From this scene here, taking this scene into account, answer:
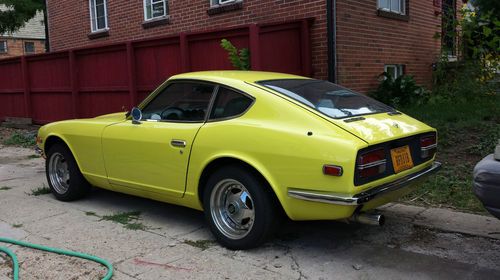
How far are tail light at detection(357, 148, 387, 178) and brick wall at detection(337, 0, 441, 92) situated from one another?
462 cm

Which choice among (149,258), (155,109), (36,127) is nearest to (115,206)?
(155,109)

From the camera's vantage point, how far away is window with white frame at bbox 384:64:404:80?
9.96 meters

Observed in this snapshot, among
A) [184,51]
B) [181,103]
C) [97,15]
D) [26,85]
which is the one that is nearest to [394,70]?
[184,51]

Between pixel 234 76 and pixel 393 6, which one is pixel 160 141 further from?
pixel 393 6

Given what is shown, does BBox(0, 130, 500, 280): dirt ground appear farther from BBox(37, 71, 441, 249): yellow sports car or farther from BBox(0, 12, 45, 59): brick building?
BBox(0, 12, 45, 59): brick building

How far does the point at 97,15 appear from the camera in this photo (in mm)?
13445

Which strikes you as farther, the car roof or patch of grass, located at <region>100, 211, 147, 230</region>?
patch of grass, located at <region>100, 211, 147, 230</region>

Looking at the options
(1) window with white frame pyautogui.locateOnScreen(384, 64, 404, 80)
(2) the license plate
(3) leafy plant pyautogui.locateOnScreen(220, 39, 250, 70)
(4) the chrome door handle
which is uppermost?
(3) leafy plant pyautogui.locateOnScreen(220, 39, 250, 70)

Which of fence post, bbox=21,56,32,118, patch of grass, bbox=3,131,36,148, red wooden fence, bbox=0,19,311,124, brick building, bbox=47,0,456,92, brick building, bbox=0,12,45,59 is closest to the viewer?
red wooden fence, bbox=0,19,311,124

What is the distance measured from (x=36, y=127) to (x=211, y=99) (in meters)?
9.73

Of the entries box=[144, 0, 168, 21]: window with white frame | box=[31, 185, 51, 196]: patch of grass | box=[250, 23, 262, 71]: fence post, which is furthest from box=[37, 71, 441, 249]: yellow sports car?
box=[144, 0, 168, 21]: window with white frame

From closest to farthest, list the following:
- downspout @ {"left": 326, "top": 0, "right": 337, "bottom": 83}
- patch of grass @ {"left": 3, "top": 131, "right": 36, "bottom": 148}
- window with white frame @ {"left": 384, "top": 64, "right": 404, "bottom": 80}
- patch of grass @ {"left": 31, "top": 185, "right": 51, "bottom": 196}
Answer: patch of grass @ {"left": 31, "top": 185, "right": 51, "bottom": 196} < downspout @ {"left": 326, "top": 0, "right": 337, "bottom": 83} < window with white frame @ {"left": 384, "top": 64, "right": 404, "bottom": 80} < patch of grass @ {"left": 3, "top": 131, "right": 36, "bottom": 148}

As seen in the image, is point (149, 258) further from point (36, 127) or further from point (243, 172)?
point (36, 127)

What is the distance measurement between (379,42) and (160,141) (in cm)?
610
